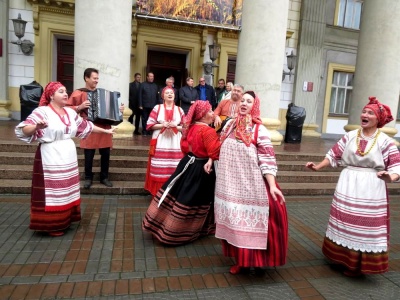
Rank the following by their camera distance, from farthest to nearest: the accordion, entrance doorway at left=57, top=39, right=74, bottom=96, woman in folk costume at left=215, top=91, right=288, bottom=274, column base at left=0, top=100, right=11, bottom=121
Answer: entrance doorway at left=57, top=39, right=74, bottom=96
column base at left=0, top=100, right=11, bottom=121
the accordion
woman in folk costume at left=215, top=91, right=288, bottom=274

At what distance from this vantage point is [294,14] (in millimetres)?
13898

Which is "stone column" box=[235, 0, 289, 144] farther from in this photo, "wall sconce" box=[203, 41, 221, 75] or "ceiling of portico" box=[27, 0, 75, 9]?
"ceiling of portico" box=[27, 0, 75, 9]

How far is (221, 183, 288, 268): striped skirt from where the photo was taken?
3141 mm

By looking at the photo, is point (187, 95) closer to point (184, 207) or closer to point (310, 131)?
point (184, 207)

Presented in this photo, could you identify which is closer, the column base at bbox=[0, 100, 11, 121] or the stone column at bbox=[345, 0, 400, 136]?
the stone column at bbox=[345, 0, 400, 136]

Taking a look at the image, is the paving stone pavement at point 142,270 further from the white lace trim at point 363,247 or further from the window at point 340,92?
the window at point 340,92

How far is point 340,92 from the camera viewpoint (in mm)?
15828

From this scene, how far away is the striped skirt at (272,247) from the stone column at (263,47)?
18.8 feet

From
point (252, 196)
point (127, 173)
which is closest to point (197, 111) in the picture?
point (252, 196)

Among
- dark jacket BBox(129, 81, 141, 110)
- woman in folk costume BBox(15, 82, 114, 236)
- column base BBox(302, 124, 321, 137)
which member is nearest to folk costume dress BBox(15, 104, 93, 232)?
woman in folk costume BBox(15, 82, 114, 236)

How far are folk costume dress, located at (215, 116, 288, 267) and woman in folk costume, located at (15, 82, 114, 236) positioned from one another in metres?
1.97

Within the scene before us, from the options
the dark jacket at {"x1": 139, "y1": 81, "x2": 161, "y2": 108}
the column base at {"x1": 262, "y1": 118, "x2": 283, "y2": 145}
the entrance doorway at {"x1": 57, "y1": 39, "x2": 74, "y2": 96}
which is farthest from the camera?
the entrance doorway at {"x1": 57, "y1": 39, "x2": 74, "y2": 96}

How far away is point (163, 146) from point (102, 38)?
344cm

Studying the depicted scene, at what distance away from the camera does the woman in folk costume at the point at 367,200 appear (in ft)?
11.0
